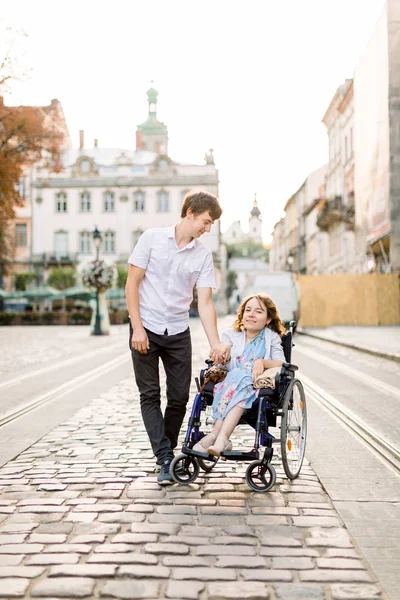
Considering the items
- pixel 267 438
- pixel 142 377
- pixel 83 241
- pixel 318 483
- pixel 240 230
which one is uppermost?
pixel 240 230

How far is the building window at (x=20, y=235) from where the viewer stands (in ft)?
225

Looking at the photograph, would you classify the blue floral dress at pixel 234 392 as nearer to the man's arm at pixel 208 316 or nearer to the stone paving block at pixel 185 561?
the man's arm at pixel 208 316

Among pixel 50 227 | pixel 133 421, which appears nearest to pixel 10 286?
pixel 50 227

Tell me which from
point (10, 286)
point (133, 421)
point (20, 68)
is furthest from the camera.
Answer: point (10, 286)

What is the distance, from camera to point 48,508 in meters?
4.42

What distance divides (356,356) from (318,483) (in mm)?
13405

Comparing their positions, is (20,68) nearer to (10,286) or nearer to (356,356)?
(356,356)

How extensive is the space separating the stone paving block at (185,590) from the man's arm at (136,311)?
2054mm

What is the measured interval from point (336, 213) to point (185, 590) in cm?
4859

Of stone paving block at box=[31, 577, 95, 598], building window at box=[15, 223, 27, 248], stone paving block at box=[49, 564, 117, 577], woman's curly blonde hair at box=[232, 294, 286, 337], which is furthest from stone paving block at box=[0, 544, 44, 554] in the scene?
building window at box=[15, 223, 27, 248]

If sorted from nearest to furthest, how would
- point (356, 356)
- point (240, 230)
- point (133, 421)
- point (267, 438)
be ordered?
point (267, 438) < point (133, 421) < point (356, 356) < point (240, 230)

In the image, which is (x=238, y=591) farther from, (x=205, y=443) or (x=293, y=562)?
(x=205, y=443)

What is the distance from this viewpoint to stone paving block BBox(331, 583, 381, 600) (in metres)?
3.07

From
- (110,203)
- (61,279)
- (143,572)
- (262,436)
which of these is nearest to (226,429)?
(262,436)
